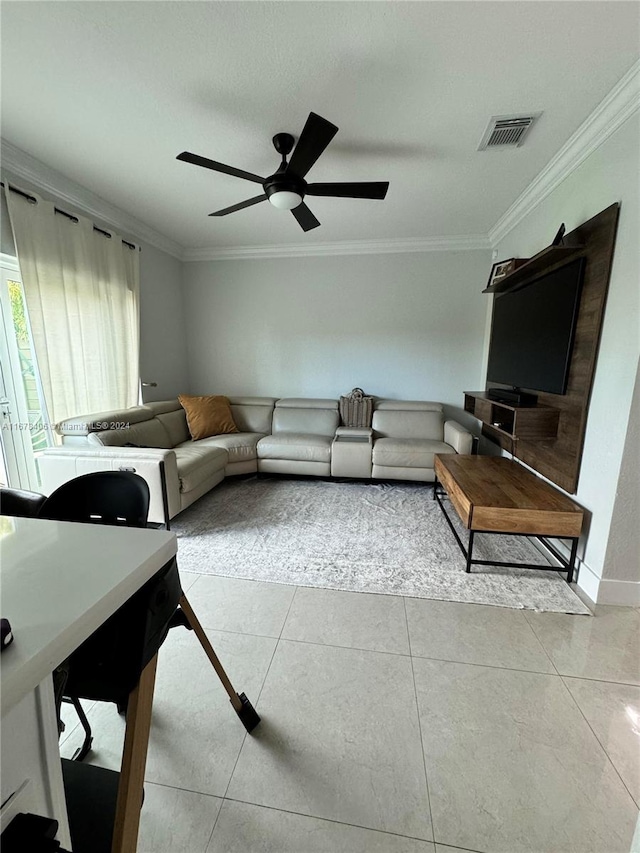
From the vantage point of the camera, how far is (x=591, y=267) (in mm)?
1884

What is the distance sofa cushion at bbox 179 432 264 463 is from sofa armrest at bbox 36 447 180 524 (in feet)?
3.07

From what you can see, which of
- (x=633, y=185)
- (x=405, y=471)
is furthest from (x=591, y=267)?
(x=405, y=471)

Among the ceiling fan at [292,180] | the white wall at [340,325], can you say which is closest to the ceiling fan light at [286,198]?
the ceiling fan at [292,180]

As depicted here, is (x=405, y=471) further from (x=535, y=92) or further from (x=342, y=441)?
(x=535, y=92)

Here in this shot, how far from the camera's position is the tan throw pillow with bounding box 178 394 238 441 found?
3.65 m

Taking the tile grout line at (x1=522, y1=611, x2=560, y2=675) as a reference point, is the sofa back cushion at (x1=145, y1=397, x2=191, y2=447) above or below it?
above

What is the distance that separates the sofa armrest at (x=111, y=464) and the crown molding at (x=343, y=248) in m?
2.81

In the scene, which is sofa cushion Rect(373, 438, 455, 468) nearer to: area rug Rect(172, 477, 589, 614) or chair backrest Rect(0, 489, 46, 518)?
area rug Rect(172, 477, 589, 614)

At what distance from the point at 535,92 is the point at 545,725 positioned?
9.11 ft

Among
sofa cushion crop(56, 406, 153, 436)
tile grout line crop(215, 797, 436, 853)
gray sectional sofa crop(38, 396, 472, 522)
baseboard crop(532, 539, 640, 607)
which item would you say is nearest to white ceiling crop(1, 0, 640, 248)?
sofa cushion crop(56, 406, 153, 436)

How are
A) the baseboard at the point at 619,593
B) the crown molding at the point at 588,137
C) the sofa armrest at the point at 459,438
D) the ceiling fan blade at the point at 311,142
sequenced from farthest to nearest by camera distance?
the sofa armrest at the point at 459,438 → the baseboard at the point at 619,593 → the crown molding at the point at 588,137 → the ceiling fan blade at the point at 311,142

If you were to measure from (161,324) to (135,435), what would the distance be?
1595 mm

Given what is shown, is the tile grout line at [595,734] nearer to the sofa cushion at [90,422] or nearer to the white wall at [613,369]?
the white wall at [613,369]

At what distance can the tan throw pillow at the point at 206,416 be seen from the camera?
3652 mm
